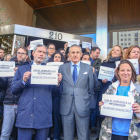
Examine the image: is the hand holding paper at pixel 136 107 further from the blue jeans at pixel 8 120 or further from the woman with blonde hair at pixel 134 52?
the blue jeans at pixel 8 120

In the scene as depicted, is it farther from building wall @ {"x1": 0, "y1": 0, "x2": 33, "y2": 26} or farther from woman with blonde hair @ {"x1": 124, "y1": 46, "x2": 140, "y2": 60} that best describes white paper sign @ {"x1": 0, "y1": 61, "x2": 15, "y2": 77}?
building wall @ {"x1": 0, "y1": 0, "x2": 33, "y2": 26}

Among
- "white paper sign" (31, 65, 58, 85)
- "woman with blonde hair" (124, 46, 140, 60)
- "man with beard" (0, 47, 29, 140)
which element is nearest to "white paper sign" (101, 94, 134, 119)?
"white paper sign" (31, 65, 58, 85)

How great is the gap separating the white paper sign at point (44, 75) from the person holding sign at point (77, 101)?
0.44 metres

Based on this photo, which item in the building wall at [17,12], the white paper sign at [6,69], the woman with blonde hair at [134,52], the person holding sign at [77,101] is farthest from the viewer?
the building wall at [17,12]

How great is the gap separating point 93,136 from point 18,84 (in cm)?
200

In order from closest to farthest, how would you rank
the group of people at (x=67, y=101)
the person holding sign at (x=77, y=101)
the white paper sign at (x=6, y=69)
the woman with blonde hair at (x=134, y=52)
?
the group of people at (x=67, y=101), the person holding sign at (x=77, y=101), the white paper sign at (x=6, y=69), the woman with blonde hair at (x=134, y=52)

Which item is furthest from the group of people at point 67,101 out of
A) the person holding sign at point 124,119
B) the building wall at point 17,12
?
the building wall at point 17,12

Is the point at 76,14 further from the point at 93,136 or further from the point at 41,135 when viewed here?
the point at 41,135

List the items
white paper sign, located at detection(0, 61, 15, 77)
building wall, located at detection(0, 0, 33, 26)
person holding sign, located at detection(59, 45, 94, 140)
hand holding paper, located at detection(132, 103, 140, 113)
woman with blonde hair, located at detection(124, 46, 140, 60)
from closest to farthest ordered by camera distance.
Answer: hand holding paper, located at detection(132, 103, 140, 113) < person holding sign, located at detection(59, 45, 94, 140) < white paper sign, located at detection(0, 61, 15, 77) < woman with blonde hair, located at detection(124, 46, 140, 60) < building wall, located at detection(0, 0, 33, 26)

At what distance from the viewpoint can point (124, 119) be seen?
1900 mm

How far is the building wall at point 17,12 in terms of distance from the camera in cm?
832

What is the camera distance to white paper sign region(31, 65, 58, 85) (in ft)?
6.49

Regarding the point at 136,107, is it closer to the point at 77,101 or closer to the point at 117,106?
the point at 117,106

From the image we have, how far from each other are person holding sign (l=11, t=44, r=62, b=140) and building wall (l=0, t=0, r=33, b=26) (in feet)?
24.7
